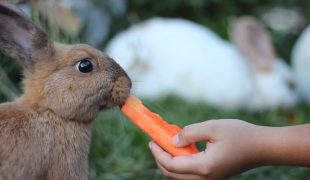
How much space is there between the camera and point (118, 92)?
1702mm

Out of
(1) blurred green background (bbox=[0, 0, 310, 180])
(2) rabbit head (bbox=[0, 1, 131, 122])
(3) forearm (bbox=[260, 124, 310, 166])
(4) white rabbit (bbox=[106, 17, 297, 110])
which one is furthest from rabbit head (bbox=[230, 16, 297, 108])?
(2) rabbit head (bbox=[0, 1, 131, 122])

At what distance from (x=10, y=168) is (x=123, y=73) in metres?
0.38

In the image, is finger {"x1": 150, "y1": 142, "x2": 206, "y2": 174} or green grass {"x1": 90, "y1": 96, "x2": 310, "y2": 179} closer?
finger {"x1": 150, "y1": 142, "x2": 206, "y2": 174}

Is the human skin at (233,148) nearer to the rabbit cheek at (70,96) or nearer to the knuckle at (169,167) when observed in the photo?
the knuckle at (169,167)

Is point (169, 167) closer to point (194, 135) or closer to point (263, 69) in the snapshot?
point (194, 135)

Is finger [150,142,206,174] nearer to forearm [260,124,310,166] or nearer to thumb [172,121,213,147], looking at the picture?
thumb [172,121,213,147]

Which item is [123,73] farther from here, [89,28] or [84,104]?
[89,28]

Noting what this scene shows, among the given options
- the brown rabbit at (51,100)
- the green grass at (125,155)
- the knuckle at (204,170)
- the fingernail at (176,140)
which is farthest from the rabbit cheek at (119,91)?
the green grass at (125,155)

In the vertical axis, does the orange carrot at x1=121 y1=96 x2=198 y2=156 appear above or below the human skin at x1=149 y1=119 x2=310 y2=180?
below

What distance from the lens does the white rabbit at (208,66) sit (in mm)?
3260

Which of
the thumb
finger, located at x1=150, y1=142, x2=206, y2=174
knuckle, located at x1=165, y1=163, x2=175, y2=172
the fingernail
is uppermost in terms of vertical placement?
the thumb

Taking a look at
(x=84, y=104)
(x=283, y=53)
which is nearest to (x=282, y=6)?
(x=283, y=53)

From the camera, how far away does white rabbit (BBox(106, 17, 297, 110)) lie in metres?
3.26

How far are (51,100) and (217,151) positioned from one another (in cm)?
44
